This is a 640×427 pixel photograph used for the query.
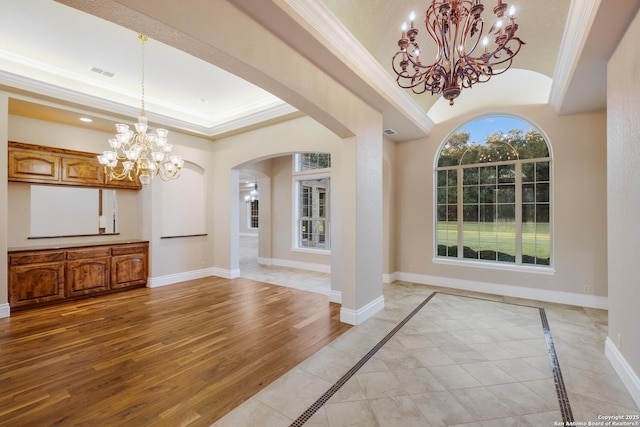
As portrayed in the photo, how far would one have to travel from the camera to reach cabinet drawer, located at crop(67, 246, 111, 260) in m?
4.50

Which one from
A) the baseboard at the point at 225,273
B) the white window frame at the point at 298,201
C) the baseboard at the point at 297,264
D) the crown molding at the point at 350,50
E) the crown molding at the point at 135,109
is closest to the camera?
the crown molding at the point at 350,50

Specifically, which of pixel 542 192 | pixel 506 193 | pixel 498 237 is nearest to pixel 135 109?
pixel 506 193

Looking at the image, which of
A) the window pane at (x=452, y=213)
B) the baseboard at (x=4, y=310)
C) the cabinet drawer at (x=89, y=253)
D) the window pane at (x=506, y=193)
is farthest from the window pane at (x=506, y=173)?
the baseboard at (x=4, y=310)

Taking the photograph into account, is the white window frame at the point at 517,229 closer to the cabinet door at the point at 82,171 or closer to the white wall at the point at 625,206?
the white wall at the point at 625,206

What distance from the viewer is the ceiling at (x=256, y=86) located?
2344 mm

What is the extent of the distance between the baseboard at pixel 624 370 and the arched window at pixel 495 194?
2.36 m

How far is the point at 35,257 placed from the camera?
13.6 feet

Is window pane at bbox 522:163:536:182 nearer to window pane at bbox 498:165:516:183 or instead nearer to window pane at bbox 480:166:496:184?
window pane at bbox 498:165:516:183

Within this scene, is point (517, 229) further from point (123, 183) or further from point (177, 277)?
point (123, 183)

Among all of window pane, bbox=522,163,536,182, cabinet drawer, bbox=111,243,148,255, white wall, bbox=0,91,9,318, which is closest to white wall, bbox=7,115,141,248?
cabinet drawer, bbox=111,243,148,255

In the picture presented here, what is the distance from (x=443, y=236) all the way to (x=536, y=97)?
9.44 ft

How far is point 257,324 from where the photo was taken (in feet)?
11.9

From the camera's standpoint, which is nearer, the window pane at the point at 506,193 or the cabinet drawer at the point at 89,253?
the cabinet drawer at the point at 89,253

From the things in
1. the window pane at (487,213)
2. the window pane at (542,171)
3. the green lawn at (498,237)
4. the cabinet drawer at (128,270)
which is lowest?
the cabinet drawer at (128,270)
